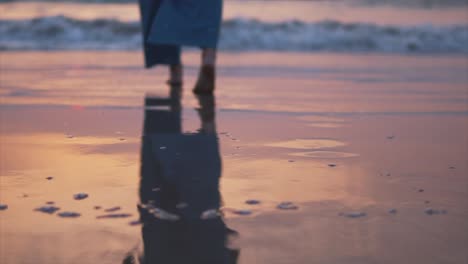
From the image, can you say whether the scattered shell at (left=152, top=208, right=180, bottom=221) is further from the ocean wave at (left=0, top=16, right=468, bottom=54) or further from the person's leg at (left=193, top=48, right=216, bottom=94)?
the ocean wave at (left=0, top=16, right=468, bottom=54)

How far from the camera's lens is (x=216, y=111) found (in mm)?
3791

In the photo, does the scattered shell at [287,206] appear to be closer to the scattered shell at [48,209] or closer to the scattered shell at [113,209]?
the scattered shell at [113,209]

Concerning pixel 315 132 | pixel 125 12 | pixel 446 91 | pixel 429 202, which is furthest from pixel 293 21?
pixel 429 202

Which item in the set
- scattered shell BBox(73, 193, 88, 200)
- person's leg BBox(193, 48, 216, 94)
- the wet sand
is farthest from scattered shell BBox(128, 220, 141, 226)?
person's leg BBox(193, 48, 216, 94)

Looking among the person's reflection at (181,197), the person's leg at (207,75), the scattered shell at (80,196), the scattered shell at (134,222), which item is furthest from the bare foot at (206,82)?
the scattered shell at (134,222)

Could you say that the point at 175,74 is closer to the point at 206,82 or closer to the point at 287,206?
the point at 206,82

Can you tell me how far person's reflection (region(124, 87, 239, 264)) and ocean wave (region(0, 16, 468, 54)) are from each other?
5569 millimetres

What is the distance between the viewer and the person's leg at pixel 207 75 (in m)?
4.44

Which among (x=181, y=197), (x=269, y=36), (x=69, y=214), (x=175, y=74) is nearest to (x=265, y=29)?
(x=269, y=36)

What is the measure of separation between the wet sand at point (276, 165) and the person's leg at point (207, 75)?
0.34 feet

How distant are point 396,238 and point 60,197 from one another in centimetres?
79

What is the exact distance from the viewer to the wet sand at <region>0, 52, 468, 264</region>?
1633mm

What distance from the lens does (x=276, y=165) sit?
8.07ft

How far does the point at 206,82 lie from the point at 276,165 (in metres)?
2.12
